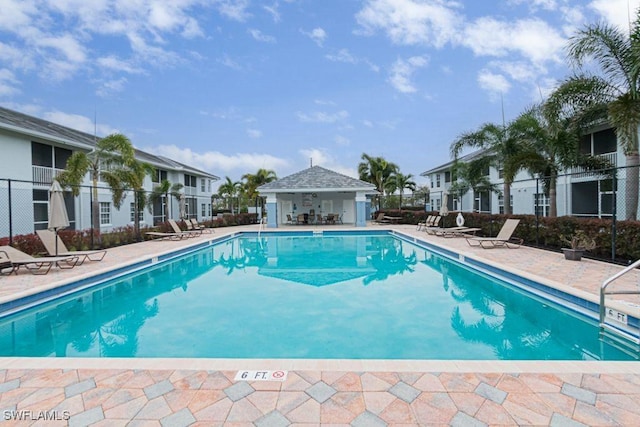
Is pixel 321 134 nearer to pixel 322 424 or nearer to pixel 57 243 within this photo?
pixel 57 243

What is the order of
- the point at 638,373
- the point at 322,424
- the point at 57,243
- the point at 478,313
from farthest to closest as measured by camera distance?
the point at 57,243 < the point at 478,313 < the point at 638,373 < the point at 322,424

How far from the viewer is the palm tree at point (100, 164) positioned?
13055 millimetres

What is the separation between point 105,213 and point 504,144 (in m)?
21.6

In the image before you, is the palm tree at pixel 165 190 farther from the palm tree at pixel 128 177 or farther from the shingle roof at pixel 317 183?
the shingle roof at pixel 317 183

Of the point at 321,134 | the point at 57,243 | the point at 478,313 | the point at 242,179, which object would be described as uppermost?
the point at 321,134

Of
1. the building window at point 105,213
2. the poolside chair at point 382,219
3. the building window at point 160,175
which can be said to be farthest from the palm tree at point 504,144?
the building window at point 160,175

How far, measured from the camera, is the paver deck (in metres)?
2.65

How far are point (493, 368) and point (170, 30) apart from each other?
17.1 meters

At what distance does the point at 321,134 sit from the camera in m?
30.2

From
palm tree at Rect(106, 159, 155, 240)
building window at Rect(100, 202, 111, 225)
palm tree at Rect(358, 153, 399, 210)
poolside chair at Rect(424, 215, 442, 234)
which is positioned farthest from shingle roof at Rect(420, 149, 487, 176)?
building window at Rect(100, 202, 111, 225)

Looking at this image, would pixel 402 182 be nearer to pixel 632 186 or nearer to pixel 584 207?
pixel 584 207

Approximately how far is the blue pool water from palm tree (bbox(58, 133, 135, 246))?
5.92 m

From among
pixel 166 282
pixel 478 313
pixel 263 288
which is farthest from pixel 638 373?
pixel 166 282

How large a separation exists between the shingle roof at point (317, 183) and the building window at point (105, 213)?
904 cm
